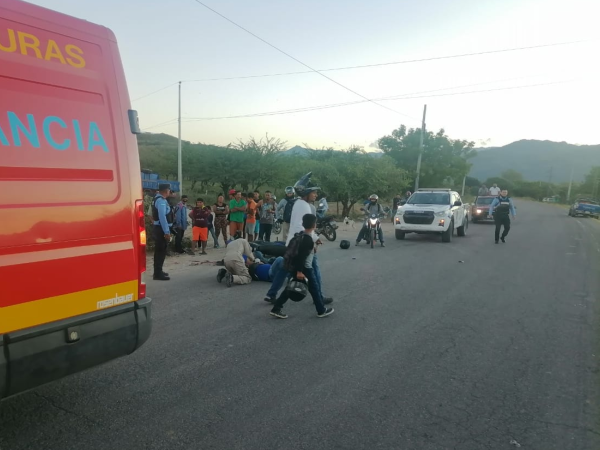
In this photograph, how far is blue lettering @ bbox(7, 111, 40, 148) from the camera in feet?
8.06

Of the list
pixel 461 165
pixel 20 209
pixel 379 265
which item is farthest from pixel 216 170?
pixel 20 209

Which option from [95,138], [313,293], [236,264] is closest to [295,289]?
[313,293]

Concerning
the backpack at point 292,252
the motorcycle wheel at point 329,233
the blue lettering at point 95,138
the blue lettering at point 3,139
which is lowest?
the motorcycle wheel at point 329,233

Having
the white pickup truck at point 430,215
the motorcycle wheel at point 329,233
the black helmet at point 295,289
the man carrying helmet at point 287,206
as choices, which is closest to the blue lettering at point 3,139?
the black helmet at point 295,289

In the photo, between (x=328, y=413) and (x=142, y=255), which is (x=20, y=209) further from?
(x=328, y=413)

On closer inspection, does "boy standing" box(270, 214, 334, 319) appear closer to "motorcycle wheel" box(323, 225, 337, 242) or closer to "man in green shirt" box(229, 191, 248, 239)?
"man in green shirt" box(229, 191, 248, 239)

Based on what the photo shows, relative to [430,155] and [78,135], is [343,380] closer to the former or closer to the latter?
[78,135]

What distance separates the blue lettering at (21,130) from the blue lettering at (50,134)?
71 mm

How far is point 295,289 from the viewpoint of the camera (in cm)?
566

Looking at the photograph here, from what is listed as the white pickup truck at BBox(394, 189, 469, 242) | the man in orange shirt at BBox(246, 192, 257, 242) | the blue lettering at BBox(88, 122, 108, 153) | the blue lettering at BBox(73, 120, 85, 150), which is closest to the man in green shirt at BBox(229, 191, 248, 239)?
the man in orange shirt at BBox(246, 192, 257, 242)

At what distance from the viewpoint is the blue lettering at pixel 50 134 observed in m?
2.64

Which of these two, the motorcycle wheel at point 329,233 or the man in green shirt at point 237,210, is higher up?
the man in green shirt at point 237,210

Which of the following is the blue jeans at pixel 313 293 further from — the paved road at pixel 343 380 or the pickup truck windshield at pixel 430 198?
the pickup truck windshield at pixel 430 198

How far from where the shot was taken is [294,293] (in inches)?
223
